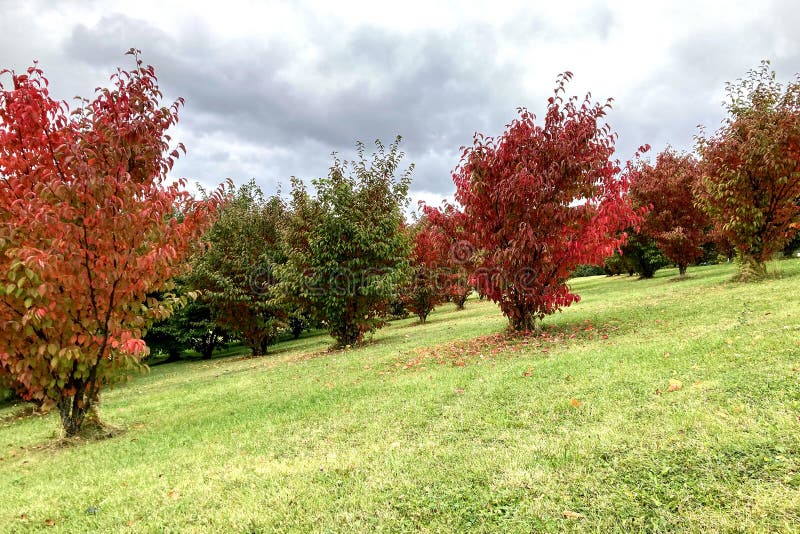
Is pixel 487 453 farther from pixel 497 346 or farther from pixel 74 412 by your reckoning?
pixel 74 412

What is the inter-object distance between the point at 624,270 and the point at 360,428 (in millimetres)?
34092

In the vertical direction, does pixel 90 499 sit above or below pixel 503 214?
below

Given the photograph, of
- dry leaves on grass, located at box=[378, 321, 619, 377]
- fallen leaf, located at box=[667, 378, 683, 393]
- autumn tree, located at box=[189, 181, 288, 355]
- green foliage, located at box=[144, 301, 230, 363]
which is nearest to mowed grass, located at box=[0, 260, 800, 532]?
fallen leaf, located at box=[667, 378, 683, 393]

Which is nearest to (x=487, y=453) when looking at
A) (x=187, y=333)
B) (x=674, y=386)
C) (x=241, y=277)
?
(x=674, y=386)

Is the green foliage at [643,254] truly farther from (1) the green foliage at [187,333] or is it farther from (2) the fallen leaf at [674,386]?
(1) the green foliage at [187,333]

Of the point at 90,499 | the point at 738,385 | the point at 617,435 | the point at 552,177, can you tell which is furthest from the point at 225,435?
the point at 552,177

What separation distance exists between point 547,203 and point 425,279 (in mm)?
14250

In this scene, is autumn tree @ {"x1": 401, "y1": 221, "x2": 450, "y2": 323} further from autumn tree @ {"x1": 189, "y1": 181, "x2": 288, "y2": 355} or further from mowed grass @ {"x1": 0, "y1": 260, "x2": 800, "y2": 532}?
mowed grass @ {"x1": 0, "y1": 260, "x2": 800, "y2": 532}

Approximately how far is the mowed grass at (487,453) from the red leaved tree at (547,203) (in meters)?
2.25

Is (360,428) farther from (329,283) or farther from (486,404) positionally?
(329,283)

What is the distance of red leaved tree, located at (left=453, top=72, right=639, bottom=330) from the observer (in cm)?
947

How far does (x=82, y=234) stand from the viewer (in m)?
5.73

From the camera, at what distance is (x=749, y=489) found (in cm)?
272

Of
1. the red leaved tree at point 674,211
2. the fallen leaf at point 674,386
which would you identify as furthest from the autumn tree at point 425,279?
the fallen leaf at point 674,386
